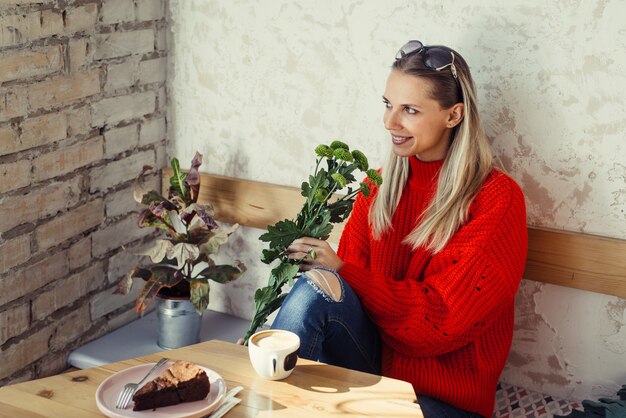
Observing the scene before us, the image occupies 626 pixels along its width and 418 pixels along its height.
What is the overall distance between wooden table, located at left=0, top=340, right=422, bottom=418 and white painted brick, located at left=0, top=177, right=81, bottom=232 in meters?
0.73

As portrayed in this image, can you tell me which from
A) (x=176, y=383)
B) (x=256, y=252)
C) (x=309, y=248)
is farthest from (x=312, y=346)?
(x=256, y=252)

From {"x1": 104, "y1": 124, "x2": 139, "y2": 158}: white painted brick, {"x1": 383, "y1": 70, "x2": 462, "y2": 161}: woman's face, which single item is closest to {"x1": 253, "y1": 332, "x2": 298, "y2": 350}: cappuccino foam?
{"x1": 383, "y1": 70, "x2": 462, "y2": 161}: woman's face

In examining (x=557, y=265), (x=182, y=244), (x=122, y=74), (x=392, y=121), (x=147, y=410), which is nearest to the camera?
(x=147, y=410)

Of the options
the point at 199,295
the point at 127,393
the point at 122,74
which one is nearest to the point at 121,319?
the point at 199,295

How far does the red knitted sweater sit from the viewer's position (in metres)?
1.84

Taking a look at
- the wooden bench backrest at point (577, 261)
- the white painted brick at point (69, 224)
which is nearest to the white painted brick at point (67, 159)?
the white painted brick at point (69, 224)

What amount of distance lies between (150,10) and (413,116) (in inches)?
40.5

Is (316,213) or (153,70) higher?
(153,70)

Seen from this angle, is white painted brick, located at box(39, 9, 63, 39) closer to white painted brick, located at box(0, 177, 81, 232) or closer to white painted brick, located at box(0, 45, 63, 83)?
white painted brick, located at box(0, 45, 63, 83)

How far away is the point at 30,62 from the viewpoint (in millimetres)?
2020

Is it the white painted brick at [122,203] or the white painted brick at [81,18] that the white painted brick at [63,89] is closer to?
the white painted brick at [81,18]

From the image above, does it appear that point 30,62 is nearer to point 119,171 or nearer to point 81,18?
point 81,18

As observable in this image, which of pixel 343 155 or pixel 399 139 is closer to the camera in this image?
pixel 343 155

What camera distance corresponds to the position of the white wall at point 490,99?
1.98 metres
